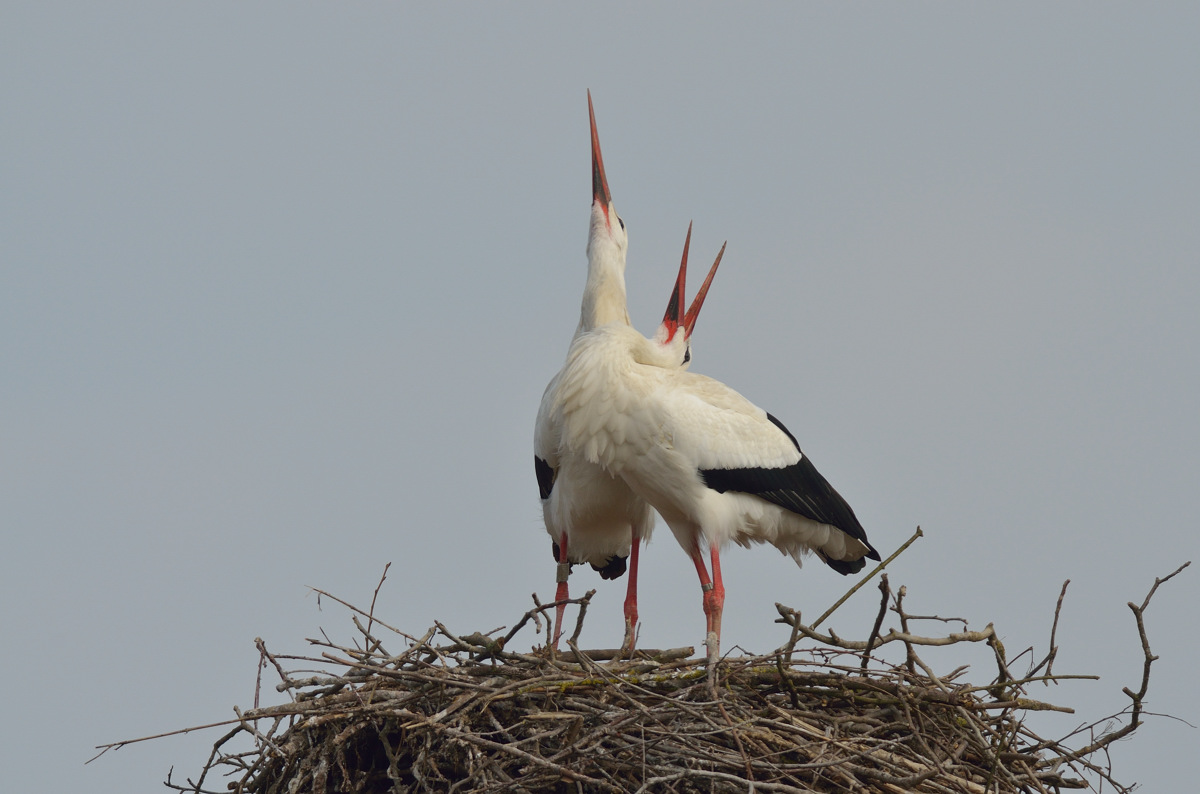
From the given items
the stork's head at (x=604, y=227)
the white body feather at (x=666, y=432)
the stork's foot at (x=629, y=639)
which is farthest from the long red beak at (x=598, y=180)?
the stork's foot at (x=629, y=639)

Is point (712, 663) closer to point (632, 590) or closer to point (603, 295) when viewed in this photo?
point (632, 590)

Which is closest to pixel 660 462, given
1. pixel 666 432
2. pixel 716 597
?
pixel 666 432

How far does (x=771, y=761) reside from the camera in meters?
4.57

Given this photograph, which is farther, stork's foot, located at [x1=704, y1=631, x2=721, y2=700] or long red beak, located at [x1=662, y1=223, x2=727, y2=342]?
long red beak, located at [x1=662, y1=223, x2=727, y2=342]

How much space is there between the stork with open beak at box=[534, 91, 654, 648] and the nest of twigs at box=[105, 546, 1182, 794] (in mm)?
846

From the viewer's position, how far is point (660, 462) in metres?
5.90

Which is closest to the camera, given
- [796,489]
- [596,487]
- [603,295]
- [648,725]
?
[648,725]

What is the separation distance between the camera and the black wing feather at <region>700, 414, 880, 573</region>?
6055 mm

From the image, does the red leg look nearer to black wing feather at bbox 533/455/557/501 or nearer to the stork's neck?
black wing feather at bbox 533/455/557/501

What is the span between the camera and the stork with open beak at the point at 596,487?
6133 millimetres

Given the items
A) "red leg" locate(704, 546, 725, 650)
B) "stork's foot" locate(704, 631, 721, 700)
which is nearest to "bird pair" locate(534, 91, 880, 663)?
"red leg" locate(704, 546, 725, 650)

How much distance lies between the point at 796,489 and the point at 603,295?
1295 mm

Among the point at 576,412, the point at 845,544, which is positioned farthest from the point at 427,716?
the point at 845,544

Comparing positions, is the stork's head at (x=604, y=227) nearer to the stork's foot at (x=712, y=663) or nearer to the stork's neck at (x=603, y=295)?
the stork's neck at (x=603, y=295)
